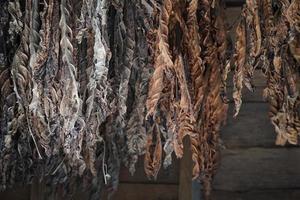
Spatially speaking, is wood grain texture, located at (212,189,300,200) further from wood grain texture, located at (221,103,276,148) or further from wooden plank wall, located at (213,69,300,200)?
wood grain texture, located at (221,103,276,148)

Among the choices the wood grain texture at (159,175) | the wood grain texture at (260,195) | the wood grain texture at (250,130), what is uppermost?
the wood grain texture at (250,130)

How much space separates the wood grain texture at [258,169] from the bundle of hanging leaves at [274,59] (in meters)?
0.68

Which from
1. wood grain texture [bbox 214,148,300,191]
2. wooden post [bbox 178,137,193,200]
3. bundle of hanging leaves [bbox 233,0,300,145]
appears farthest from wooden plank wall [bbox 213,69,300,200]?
bundle of hanging leaves [bbox 233,0,300,145]

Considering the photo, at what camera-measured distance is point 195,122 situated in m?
1.54

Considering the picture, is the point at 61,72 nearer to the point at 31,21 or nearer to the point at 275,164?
the point at 31,21

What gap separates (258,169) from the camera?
208cm

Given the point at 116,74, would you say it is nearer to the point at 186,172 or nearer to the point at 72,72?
the point at 72,72

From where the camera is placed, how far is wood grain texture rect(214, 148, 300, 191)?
81.2 inches

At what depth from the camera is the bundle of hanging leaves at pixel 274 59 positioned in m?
1.39

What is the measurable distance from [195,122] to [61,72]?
0.37 metres

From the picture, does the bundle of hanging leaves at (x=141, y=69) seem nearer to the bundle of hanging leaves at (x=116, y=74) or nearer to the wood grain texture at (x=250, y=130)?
the bundle of hanging leaves at (x=116, y=74)

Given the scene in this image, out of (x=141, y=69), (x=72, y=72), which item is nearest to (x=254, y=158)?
(x=141, y=69)

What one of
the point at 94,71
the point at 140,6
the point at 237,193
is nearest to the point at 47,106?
the point at 94,71

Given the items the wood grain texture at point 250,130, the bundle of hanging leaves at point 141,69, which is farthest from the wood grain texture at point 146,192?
the bundle of hanging leaves at point 141,69
